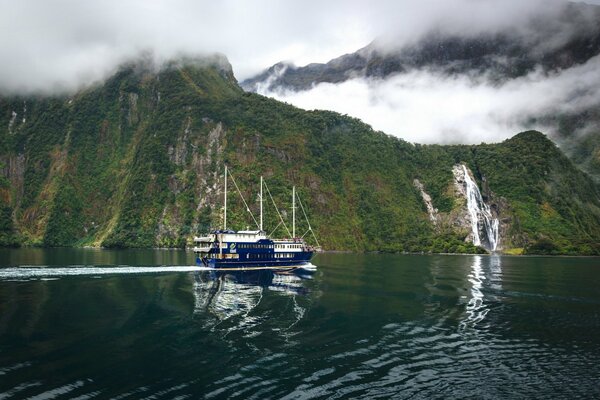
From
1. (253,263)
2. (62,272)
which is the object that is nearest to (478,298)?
(253,263)

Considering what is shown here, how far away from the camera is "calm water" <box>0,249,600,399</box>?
112 feet

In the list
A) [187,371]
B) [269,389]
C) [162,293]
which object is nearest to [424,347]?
[269,389]

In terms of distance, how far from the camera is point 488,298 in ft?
254

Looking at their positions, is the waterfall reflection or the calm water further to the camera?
the waterfall reflection

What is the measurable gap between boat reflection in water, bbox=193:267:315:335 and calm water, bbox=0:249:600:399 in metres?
0.35

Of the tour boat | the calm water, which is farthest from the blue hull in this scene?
the calm water

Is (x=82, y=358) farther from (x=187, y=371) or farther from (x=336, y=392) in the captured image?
(x=336, y=392)

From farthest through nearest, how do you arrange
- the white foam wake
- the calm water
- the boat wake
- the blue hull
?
the blue hull → the white foam wake → the boat wake → the calm water

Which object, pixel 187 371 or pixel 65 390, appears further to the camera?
pixel 187 371

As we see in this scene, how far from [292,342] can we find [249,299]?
91.4 ft

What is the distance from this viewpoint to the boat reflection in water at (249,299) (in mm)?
55000

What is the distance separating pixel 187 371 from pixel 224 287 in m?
50.7

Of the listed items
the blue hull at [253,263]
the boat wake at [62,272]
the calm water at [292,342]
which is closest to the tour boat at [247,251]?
the blue hull at [253,263]

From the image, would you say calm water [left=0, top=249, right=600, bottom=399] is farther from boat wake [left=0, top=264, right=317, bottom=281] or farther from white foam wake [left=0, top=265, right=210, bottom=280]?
white foam wake [left=0, top=265, right=210, bottom=280]
